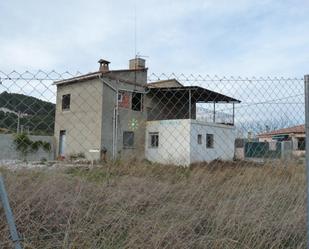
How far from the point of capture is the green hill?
8.77 ft

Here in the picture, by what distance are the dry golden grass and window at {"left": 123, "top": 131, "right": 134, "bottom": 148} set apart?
16601mm

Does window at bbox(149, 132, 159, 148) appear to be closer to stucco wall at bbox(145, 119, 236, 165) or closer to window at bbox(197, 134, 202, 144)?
stucco wall at bbox(145, 119, 236, 165)

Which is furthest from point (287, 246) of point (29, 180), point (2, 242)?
point (29, 180)

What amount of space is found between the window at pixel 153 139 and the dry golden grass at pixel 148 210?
17.7m

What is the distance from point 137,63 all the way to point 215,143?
7.77 m

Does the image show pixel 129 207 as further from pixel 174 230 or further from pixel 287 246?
pixel 287 246

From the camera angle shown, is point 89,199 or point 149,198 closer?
point 89,199

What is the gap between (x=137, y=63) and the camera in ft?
78.4

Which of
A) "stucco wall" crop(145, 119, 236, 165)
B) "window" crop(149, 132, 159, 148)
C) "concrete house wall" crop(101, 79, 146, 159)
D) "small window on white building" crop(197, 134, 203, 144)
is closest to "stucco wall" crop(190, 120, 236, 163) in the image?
"stucco wall" crop(145, 119, 236, 165)

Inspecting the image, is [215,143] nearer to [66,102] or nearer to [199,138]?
[199,138]

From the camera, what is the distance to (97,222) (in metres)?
2.80

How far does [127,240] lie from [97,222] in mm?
342

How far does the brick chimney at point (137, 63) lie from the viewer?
23734 mm

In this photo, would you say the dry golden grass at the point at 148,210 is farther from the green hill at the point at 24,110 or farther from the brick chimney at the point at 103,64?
the brick chimney at the point at 103,64
